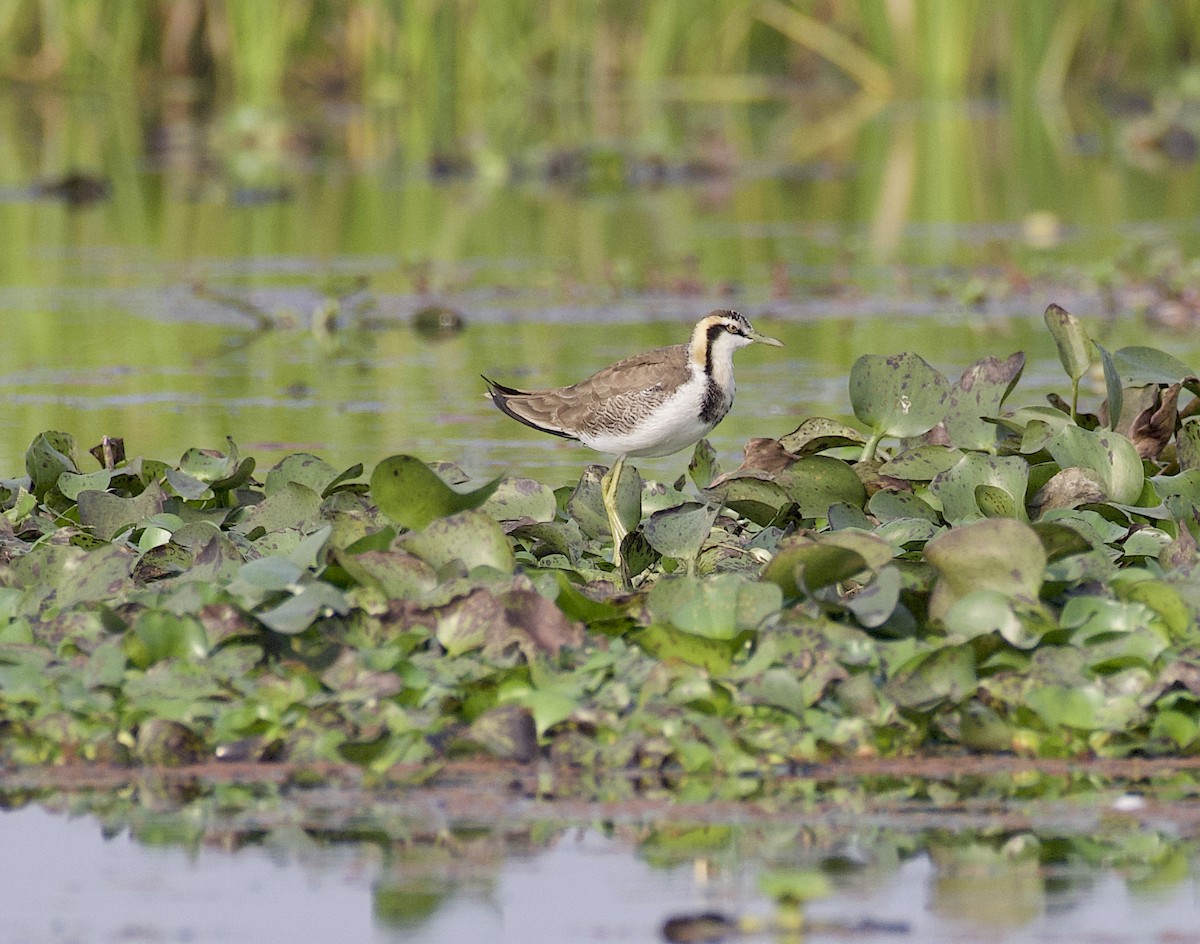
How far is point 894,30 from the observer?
78.0 ft

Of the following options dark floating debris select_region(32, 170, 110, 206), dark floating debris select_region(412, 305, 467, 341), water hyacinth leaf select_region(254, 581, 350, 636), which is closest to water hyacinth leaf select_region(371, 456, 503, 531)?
water hyacinth leaf select_region(254, 581, 350, 636)

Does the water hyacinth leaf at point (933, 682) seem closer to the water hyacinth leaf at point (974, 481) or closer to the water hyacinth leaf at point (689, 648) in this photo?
the water hyacinth leaf at point (689, 648)

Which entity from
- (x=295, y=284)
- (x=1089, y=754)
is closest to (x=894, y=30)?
(x=295, y=284)

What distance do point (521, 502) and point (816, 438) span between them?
2.71 ft

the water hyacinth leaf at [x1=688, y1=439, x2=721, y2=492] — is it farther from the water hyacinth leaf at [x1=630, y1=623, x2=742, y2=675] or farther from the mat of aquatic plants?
the water hyacinth leaf at [x1=630, y1=623, x2=742, y2=675]

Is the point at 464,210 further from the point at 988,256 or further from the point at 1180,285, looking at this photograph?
the point at 1180,285

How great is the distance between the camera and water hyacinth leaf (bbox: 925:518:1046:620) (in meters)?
4.38

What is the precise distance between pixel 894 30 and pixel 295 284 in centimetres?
1351

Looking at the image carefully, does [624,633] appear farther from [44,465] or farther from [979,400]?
[44,465]

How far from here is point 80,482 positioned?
5559 mm

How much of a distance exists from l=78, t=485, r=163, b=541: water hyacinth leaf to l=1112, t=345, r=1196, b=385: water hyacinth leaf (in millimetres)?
2474

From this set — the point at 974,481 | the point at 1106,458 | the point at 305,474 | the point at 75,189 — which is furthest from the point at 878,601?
the point at 75,189

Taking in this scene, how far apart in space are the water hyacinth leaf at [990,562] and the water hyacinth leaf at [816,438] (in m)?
1.21

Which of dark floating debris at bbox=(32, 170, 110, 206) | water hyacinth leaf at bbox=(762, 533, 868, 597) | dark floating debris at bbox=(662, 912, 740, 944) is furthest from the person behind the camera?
dark floating debris at bbox=(32, 170, 110, 206)
